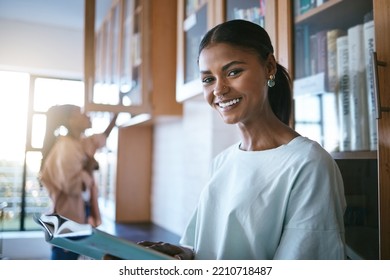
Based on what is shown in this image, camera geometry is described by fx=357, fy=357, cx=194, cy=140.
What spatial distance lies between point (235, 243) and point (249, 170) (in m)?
0.11

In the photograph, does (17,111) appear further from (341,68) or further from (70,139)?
(341,68)

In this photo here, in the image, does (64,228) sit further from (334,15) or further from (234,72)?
(334,15)

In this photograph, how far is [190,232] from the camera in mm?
655

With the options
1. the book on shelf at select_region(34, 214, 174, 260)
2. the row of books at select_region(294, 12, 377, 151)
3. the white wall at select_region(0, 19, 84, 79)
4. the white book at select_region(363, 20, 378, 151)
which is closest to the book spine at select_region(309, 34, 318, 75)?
the row of books at select_region(294, 12, 377, 151)

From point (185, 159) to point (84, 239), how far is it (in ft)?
2.59

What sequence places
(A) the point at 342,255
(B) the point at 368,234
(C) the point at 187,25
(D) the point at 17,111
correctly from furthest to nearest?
1. (C) the point at 187,25
2. (D) the point at 17,111
3. (B) the point at 368,234
4. (A) the point at 342,255

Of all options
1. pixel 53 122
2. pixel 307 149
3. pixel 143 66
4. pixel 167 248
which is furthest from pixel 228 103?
pixel 143 66

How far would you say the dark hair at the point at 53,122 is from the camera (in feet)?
2.65

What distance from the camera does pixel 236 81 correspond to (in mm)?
556

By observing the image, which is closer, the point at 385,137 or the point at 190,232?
the point at 385,137

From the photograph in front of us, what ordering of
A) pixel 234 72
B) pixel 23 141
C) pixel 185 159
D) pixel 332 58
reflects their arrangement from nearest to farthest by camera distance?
1. pixel 234 72
2. pixel 332 58
3. pixel 23 141
4. pixel 185 159

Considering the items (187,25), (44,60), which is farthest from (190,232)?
(187,25)

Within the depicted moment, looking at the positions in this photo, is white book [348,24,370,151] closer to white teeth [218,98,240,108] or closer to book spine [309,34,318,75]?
book spine [309,34,318,75]
